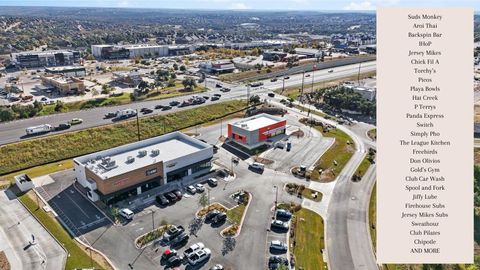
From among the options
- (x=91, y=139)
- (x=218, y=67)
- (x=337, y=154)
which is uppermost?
(x=218, y=67)

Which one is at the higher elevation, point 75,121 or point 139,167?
point 75,121

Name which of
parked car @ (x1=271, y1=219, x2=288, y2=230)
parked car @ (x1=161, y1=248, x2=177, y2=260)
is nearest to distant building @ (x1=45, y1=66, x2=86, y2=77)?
parked car @ (x1=161, y1=248, x2=177, y2=260)

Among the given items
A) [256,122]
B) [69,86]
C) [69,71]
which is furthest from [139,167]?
[69,71]

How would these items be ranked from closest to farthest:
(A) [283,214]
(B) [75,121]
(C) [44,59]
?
(A) [283,214] < (B) [75,121] < (C) [44,59]

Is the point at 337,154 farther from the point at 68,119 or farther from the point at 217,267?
the point at 68,119

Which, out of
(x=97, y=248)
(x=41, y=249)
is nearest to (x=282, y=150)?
(x=97, y=248)

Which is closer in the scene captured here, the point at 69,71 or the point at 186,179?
the point at 186,179

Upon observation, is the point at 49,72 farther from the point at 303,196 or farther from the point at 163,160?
the point at 303,196

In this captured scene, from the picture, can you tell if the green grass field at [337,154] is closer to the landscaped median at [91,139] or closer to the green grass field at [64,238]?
the landscaped median at [91,139]
